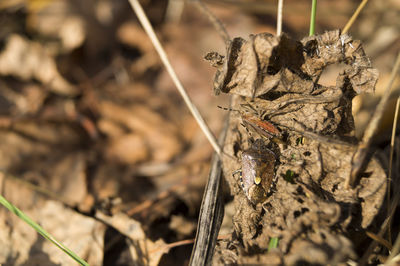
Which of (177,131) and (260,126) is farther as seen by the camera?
(177,131)

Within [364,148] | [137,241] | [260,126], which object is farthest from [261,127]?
[137,241]

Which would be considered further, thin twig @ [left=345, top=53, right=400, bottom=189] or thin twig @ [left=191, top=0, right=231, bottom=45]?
thin twig @ [left=191, top=0, right=231, bottom=45]

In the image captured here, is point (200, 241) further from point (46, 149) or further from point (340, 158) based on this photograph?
point (46, 149)

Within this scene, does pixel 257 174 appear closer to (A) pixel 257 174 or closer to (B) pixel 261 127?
(A) pixel 257 174

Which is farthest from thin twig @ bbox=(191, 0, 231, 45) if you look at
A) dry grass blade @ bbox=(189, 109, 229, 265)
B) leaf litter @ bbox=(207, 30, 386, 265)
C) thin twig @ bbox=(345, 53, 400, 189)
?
thin twig @ bbox=(345, 53, 400, 189)

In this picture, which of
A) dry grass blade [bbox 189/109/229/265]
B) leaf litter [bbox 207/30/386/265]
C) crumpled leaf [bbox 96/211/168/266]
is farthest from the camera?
crumpled leaf [bbox 96/211/168/266]

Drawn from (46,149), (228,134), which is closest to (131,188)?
(46,149)

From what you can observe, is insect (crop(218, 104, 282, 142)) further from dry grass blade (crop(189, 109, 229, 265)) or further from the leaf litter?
dry grass blade (crop(189, 109, 229, 265))
